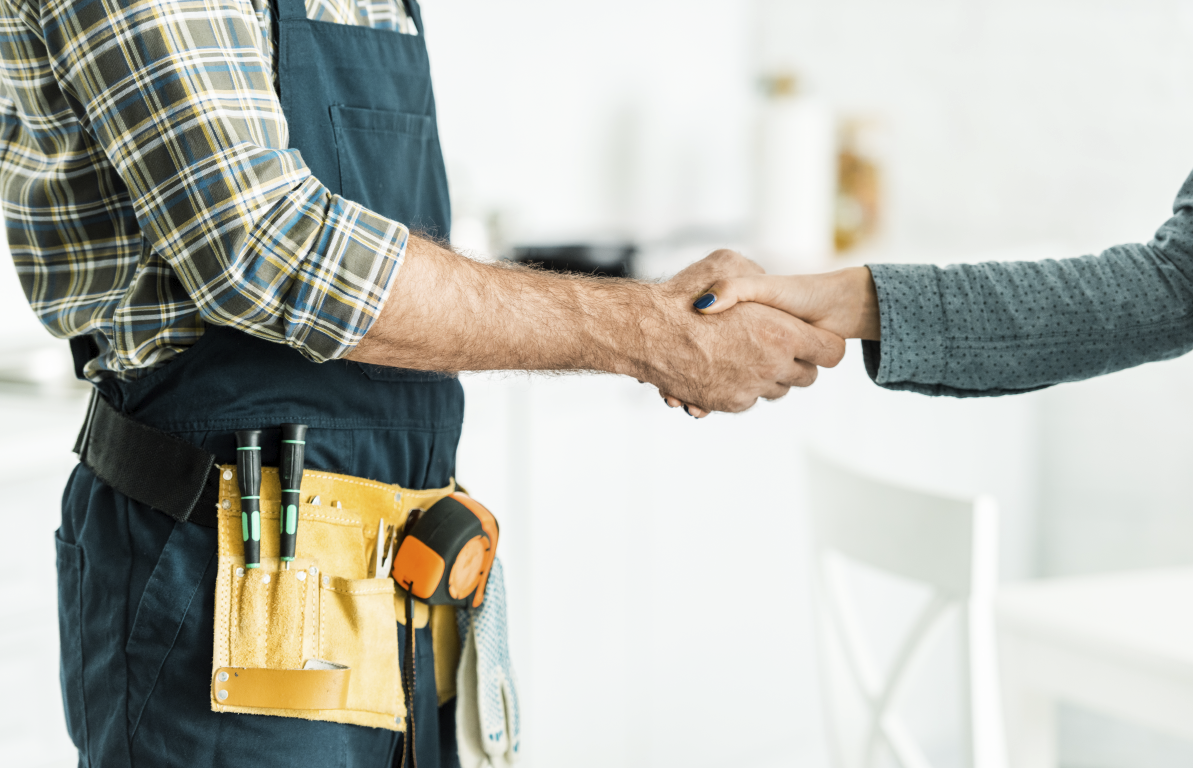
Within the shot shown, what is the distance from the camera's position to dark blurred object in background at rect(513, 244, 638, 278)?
1.70 m

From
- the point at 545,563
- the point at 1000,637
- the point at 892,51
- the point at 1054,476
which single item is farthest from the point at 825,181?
the point at 1000,637

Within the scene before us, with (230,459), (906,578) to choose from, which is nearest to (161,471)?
(230,459)

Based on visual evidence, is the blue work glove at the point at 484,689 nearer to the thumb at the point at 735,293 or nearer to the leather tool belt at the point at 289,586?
the leather tool belt at the point at 289,586

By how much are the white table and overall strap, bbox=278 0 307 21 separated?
2.97 ft

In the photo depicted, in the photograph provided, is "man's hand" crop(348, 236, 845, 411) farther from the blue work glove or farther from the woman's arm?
the blue work glove

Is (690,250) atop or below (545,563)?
atop

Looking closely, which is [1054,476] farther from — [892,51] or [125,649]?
[125,649]

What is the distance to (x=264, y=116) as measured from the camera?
0.66m

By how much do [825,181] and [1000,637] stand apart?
137 cm

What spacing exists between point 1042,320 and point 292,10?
671mm

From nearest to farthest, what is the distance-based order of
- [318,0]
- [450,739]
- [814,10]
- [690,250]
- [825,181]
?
1. [318,0]
2. [450,739]
3. [690,250]
4. [825,181]
5. [814,10]

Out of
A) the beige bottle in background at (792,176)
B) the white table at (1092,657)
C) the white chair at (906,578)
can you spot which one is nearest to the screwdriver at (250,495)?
the white chair at (906,578)

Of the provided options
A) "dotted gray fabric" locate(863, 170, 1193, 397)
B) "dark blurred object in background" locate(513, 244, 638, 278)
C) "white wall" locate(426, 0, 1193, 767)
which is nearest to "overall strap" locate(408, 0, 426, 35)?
"dotted gray fabric" locate(863, 170, 1193, 397)

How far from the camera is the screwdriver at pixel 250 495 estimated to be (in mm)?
714
